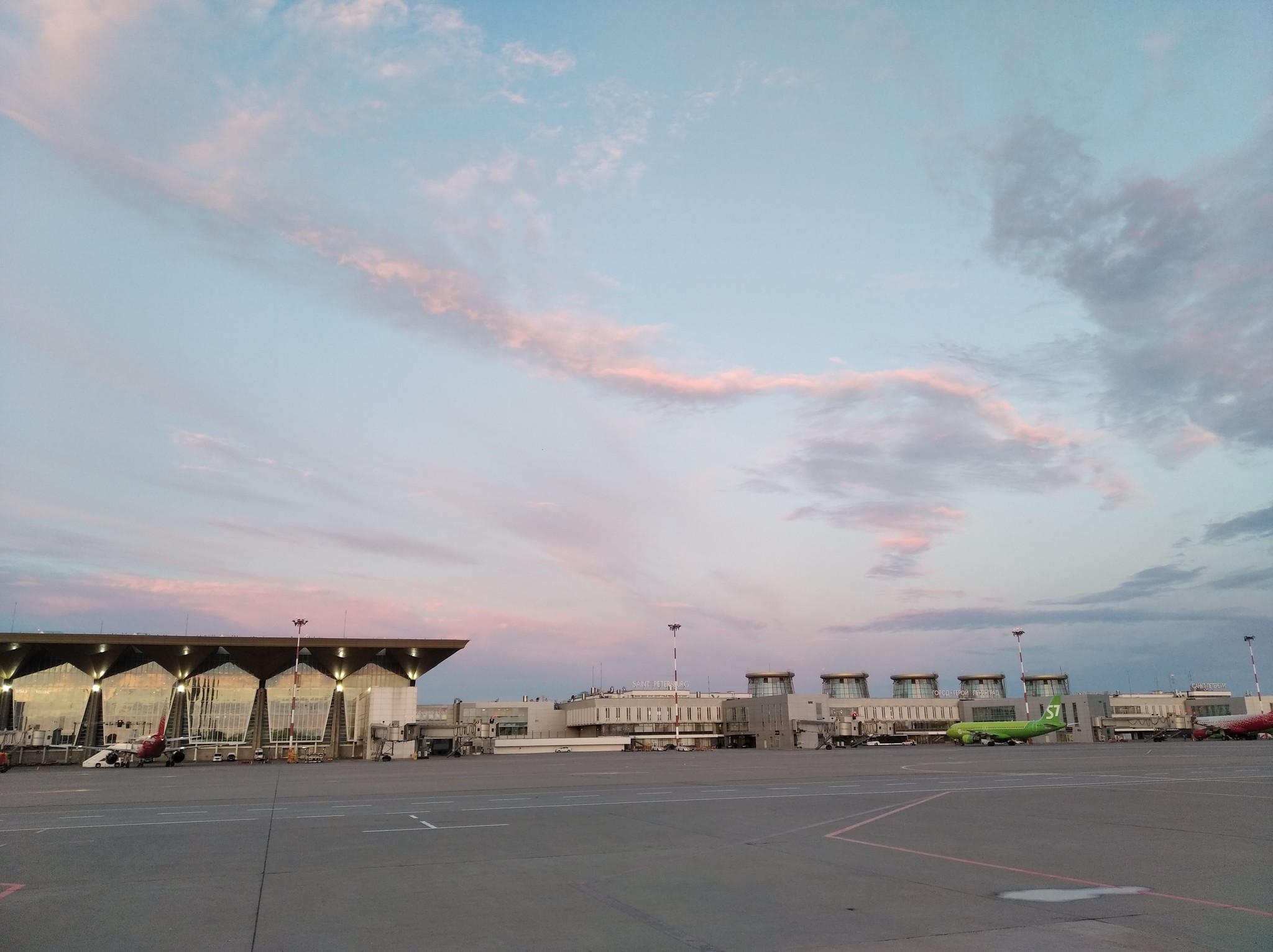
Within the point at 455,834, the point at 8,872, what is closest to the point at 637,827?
the point at 455,834

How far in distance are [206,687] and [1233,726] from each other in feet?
489

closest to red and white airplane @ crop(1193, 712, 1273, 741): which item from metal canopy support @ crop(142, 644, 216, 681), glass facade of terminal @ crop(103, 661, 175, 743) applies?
metal canopy support @ crop(142, 644, 216, 681)

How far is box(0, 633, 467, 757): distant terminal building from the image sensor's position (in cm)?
10912

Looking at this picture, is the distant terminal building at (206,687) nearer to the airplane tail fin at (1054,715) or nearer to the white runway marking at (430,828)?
the white runway marking at (430,828)

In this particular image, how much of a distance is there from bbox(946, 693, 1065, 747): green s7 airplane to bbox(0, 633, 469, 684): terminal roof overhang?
8100cm

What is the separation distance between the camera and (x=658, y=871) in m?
15.6

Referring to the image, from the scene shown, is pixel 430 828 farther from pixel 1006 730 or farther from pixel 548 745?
pixel 1006 730

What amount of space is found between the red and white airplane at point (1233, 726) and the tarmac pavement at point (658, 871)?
367ft

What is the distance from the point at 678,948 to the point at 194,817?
2337 cm

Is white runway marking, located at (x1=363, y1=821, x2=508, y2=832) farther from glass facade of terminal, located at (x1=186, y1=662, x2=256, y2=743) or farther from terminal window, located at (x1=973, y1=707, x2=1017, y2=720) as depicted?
terminal window, located at (x1=973, y1=707, x2=1017, y2=720)

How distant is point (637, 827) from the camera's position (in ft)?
73.2

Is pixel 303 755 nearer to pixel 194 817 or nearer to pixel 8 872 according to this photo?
pixel 194 817

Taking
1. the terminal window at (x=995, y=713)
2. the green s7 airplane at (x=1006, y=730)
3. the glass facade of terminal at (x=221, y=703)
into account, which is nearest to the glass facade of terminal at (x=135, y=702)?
the glass facade of terminal at (x=221, y=703)

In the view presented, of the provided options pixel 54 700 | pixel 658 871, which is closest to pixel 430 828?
pixel 658 871
